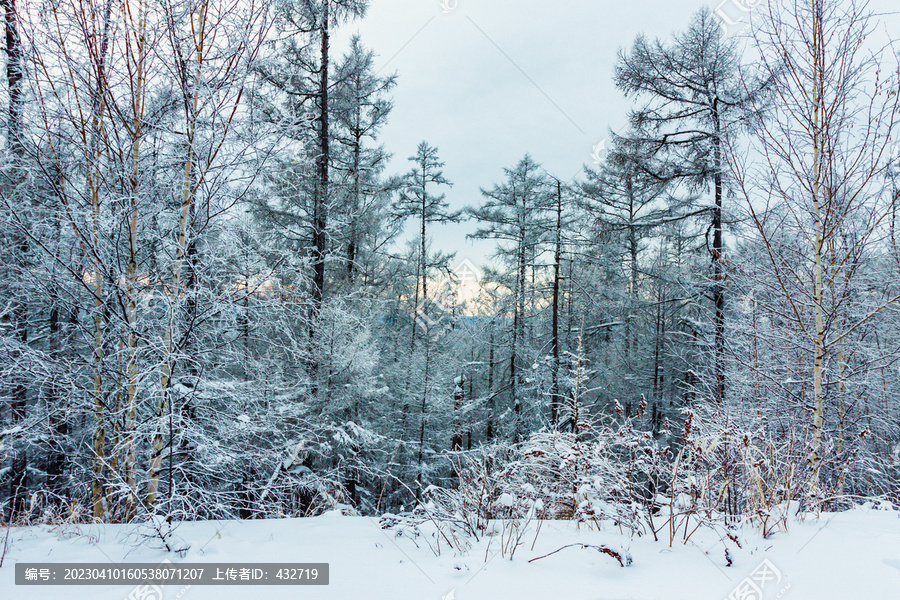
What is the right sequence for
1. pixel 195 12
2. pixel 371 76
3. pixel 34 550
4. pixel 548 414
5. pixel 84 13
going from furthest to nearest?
pixel 548 414 < pixel 371 76 < pixel 195 12 < pixel 84 13 < pixel 34 550

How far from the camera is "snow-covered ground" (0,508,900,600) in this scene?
157cm

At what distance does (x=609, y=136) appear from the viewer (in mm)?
9641

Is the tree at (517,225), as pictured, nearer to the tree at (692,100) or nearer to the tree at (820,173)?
the tree at (692,100)

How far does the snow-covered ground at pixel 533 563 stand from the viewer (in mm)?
1573

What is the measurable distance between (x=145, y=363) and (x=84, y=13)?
2.94 metres

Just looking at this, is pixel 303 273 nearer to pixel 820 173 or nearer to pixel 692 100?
pixel 820 173

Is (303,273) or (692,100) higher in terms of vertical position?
(692,100)

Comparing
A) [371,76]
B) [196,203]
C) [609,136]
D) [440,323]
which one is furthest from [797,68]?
[440,323]

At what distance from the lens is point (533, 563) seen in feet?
6.22

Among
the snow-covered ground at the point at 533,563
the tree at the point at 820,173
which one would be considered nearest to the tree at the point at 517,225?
the tree at the point at 820,173

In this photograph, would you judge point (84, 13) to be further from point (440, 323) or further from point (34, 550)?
point (440, 323)

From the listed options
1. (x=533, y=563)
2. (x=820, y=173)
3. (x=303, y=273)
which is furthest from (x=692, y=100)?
(x=533, y=563)

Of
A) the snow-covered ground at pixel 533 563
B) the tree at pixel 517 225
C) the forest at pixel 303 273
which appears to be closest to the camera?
the snow-covered ground at pixel 533 563

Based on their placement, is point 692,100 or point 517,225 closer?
point 692,100
